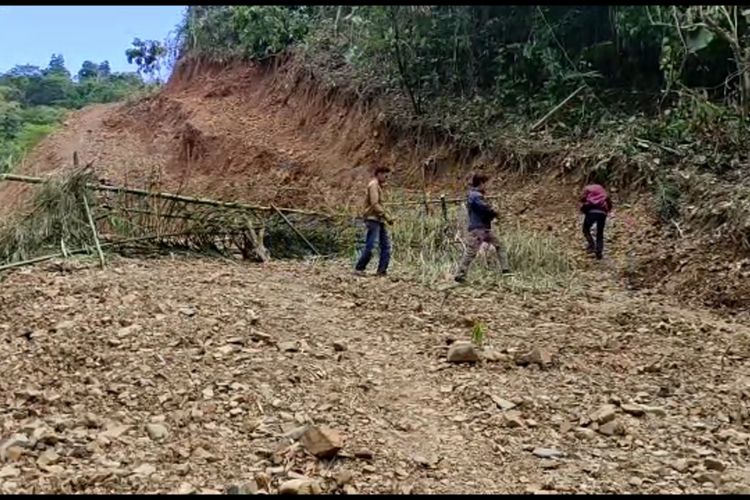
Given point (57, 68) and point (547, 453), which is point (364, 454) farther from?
point (57, 68)

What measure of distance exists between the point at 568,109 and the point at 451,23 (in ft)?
10.1

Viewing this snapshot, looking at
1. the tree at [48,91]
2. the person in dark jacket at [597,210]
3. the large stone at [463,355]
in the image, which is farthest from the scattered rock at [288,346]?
the tree at [48,91]

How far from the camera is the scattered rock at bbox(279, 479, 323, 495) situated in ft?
10.3

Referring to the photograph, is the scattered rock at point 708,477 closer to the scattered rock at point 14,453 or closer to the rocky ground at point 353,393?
the rocky ground at point 353,393

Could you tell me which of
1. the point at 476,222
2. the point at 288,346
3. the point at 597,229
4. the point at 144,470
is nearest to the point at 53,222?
the point at 288,346

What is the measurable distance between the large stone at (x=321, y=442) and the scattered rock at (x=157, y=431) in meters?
0.73

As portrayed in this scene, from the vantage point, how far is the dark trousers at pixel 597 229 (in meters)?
9.33

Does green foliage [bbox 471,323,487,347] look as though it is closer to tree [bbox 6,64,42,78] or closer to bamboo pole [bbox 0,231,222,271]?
bamboo pole [bbox 0,231,222,271]

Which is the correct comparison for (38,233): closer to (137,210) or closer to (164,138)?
(137,210)

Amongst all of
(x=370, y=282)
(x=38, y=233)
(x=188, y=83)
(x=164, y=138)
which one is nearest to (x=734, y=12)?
(x=370, y=282)

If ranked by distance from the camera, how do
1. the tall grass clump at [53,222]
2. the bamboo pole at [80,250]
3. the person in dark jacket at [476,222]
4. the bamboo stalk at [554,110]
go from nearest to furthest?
the bamboo pole at [80,250] < the person in dark jacket at [476,222] < the tall grass clump at [53,222] < the bamboo stalk at [554,110]

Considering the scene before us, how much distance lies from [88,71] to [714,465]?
43.7 meters

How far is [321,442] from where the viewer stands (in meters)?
3.50

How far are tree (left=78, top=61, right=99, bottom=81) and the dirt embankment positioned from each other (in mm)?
16097
